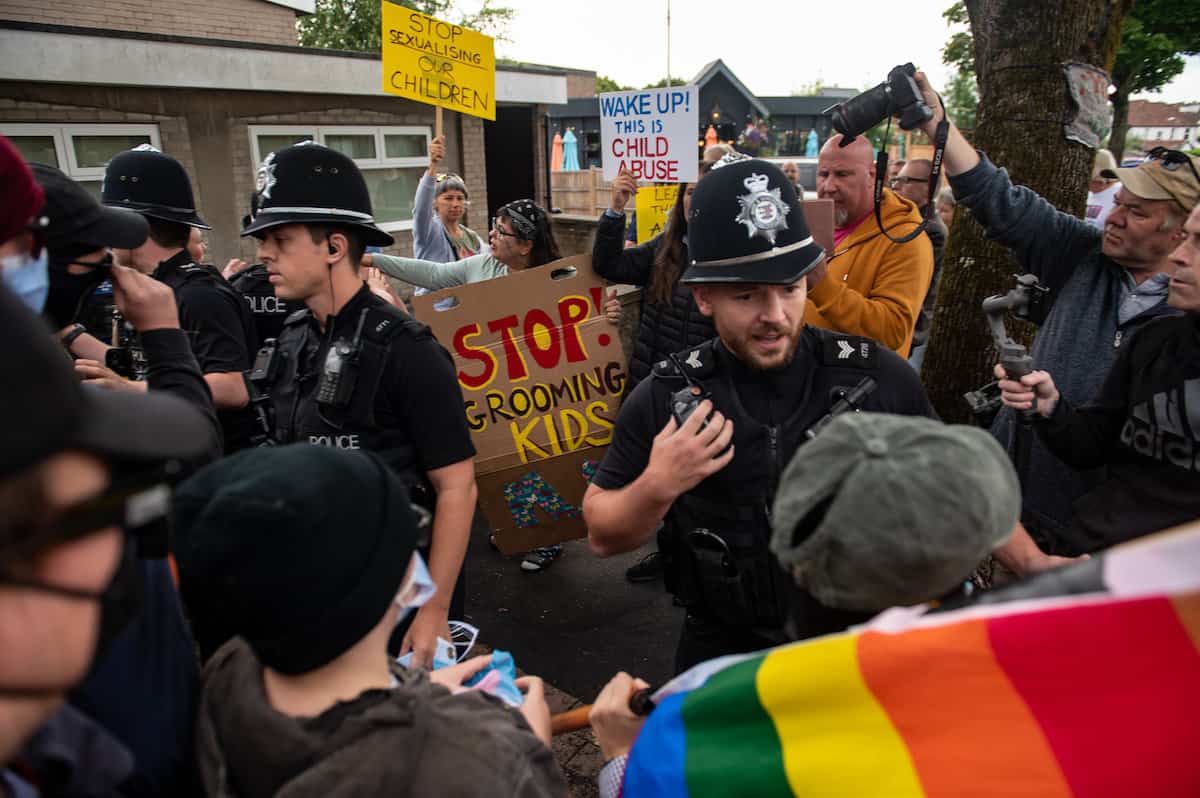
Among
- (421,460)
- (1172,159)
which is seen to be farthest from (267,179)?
(1172,159)

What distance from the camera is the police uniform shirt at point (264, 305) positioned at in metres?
3.50

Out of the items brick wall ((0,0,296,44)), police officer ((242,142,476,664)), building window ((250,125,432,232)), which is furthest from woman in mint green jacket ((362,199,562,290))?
brick wall ((0,0,296,44))

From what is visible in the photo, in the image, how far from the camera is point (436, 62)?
16.7ft

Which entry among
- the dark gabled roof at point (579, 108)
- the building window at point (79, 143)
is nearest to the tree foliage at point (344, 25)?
the dark gabled roof at point (579, 108)

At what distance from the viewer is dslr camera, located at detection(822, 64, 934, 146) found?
8.73ft

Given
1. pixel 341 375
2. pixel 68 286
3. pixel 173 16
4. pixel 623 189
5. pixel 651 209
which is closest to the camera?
pixel 68 286

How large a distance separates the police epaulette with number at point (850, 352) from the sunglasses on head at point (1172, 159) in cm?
132

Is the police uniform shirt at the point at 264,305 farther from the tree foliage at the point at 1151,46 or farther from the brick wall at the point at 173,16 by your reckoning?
the tree foliage at the point at 1151,46

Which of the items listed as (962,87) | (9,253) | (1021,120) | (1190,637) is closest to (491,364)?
(9,253)

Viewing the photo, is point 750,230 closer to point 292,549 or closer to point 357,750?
point 292,549

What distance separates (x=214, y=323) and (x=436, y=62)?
10.1 feet

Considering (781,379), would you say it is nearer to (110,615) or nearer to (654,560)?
(110,615)

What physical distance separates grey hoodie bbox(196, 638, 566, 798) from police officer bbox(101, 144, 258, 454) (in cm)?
174

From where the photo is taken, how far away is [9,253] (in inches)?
51.0
